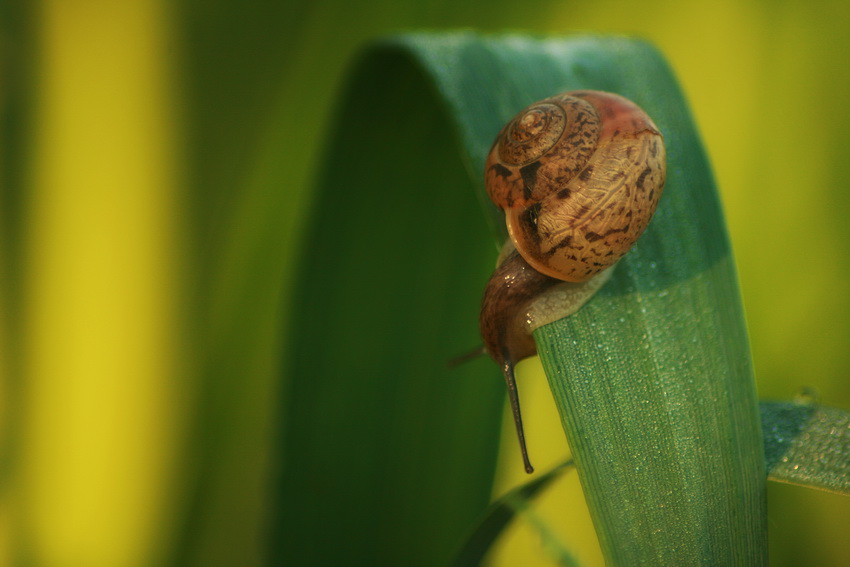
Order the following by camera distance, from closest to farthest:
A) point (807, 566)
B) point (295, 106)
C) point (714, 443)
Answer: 1. point (714, 443)
2. point (807, 566)
3. point (295, 106)

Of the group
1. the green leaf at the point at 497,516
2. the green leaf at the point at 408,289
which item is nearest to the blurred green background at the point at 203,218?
the green leaf at the point at 408,289

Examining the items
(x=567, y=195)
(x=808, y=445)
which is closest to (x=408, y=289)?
(x=567, y=195)

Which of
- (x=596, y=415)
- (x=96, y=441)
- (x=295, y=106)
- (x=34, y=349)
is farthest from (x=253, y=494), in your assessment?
(x=596, y=415)

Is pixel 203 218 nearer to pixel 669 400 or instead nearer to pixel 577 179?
pixel 577 179

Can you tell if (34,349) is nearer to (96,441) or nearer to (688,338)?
(96,441)

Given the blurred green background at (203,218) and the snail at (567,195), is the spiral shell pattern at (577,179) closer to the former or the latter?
the snail at (567,195)

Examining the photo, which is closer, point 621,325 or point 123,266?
point 621,325

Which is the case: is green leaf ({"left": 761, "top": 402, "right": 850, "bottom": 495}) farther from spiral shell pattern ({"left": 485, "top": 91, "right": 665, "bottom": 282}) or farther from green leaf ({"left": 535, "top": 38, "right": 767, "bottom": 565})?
spiral shell pattern ({"left": 485, "top": 91, "right": 665, "bottom": 282})
